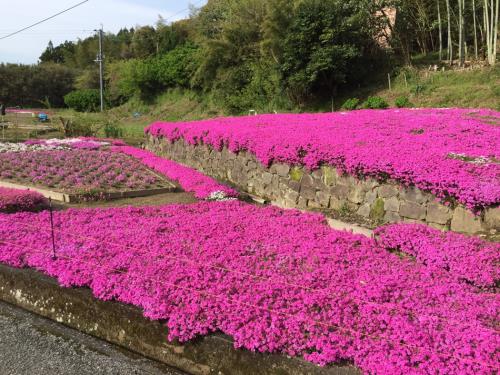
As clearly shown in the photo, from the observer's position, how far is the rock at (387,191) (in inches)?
217

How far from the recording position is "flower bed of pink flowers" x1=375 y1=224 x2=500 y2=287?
11.2 feet

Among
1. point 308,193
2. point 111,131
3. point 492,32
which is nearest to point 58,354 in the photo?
point 308,193

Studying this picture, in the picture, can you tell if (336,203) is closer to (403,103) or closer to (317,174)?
(317,174)

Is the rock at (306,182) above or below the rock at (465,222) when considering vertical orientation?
above

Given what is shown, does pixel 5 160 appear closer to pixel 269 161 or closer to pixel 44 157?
pixel 44 157

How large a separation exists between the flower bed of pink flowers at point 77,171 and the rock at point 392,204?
442cm

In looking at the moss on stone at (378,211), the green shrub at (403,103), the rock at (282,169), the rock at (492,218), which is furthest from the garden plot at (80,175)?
the green shrub at (403,103)

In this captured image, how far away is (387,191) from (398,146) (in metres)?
0.79

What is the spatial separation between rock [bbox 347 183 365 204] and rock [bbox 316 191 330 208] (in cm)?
42

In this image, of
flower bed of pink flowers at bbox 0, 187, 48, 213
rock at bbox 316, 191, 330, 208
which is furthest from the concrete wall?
rock at bbox 316, 191, 330, 208

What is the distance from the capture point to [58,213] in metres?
5.48

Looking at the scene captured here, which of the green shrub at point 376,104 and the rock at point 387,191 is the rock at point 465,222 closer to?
the rock at point 387,191

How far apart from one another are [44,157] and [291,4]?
36.9 feet

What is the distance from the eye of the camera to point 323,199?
21.5 ft
